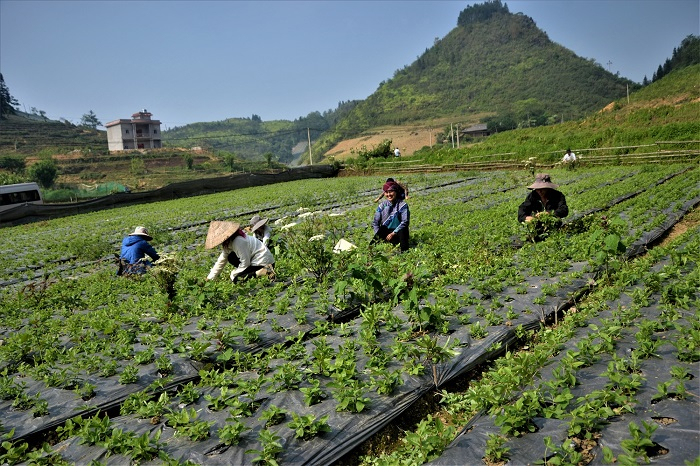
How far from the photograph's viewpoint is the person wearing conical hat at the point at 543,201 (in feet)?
26.1

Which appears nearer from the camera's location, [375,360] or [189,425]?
[189,425]

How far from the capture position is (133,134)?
78.2 m

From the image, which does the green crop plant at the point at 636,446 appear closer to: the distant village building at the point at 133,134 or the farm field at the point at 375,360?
the farm field at the point at 375,360

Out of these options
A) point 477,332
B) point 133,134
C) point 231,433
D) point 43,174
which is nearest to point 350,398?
point 231,433

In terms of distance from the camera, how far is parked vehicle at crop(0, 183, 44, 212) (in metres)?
28.2

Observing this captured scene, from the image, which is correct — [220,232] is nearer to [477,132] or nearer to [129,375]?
[129,375]

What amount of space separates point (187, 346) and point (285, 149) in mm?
170003

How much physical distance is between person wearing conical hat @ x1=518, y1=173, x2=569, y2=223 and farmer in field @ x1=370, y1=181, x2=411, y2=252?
81.7 inches

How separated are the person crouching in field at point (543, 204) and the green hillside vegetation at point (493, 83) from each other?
76.9 m

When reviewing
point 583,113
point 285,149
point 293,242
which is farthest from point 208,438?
point 285,149

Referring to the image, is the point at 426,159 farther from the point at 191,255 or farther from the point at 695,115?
the point at 191,255

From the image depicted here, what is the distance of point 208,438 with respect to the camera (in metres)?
3.38

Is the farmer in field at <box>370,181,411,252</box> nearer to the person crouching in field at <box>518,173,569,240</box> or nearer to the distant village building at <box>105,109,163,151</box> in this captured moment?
the person crouching in field at <box>518,173,569,240</box>

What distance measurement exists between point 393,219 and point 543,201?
2.66m
